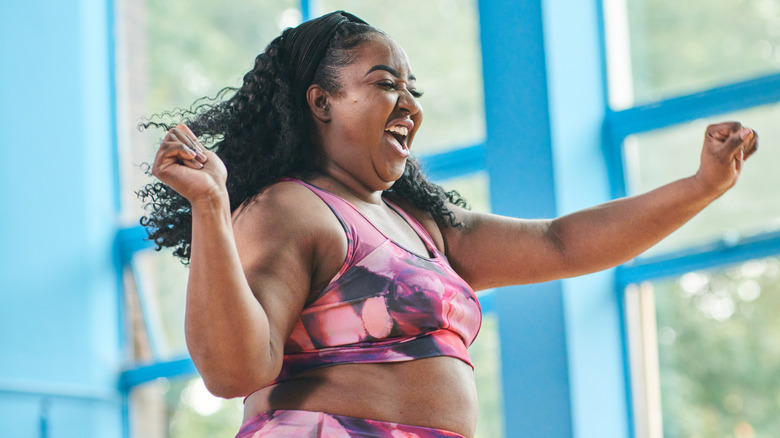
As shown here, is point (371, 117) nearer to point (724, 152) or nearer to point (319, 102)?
point (319, 102)

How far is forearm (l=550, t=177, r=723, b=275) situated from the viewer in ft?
6.14

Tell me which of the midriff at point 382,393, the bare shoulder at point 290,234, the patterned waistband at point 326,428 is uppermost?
the bare shoulder at point 290,234

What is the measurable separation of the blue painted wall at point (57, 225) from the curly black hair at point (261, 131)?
277 cm

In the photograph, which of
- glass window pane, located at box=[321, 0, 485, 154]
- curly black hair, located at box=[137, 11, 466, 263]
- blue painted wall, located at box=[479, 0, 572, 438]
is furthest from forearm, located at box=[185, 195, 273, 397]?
glass window pane, located at box=[321, 0, 485, 154]

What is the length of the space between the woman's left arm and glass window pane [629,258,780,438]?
4.91 ft

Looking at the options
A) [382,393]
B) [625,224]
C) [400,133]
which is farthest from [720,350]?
[382,393]

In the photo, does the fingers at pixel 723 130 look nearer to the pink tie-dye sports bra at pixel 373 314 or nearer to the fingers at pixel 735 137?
the fingers at pixel 735 137

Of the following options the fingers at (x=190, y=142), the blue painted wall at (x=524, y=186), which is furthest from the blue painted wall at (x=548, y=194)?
the fingers at (x=190, y=142)

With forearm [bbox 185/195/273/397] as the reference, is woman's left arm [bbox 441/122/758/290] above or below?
above

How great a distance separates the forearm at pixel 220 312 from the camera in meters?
1.32

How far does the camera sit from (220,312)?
1.33 metres

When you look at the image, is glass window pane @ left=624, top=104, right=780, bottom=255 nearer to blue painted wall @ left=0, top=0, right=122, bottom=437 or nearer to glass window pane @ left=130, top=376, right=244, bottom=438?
glass window pane @ left=130, top=376, right=244, bottom=438

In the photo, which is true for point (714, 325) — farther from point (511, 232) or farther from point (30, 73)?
point (30, 73)

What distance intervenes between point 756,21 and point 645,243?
5.95 feet
